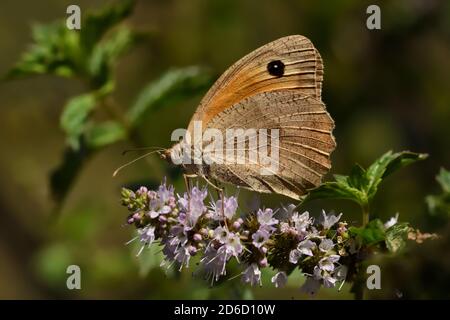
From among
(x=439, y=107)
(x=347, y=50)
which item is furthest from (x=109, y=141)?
(x=439, y=107)

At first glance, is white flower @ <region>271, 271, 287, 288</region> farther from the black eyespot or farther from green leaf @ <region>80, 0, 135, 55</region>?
green leaf @ <region>80, 0, 135, 55</region>

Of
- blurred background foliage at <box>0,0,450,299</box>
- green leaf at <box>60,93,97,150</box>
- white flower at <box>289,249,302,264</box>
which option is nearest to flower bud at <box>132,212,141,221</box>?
white flower at <box>289,249,302,264</box>

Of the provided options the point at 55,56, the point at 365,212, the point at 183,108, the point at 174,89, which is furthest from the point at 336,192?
the point at 183,108

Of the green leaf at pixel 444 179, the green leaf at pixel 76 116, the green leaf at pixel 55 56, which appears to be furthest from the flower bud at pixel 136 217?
the green leaf at pixel 55 56

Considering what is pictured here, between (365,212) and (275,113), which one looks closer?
(365,212)

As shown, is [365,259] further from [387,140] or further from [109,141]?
[387,140]

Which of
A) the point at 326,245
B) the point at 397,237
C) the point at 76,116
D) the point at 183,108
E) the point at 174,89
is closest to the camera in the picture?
the point at 397,237

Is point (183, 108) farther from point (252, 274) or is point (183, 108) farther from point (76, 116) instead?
point (252, 274)

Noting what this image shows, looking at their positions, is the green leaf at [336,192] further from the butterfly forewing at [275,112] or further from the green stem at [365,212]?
the butterfly forewing at [275,112]
